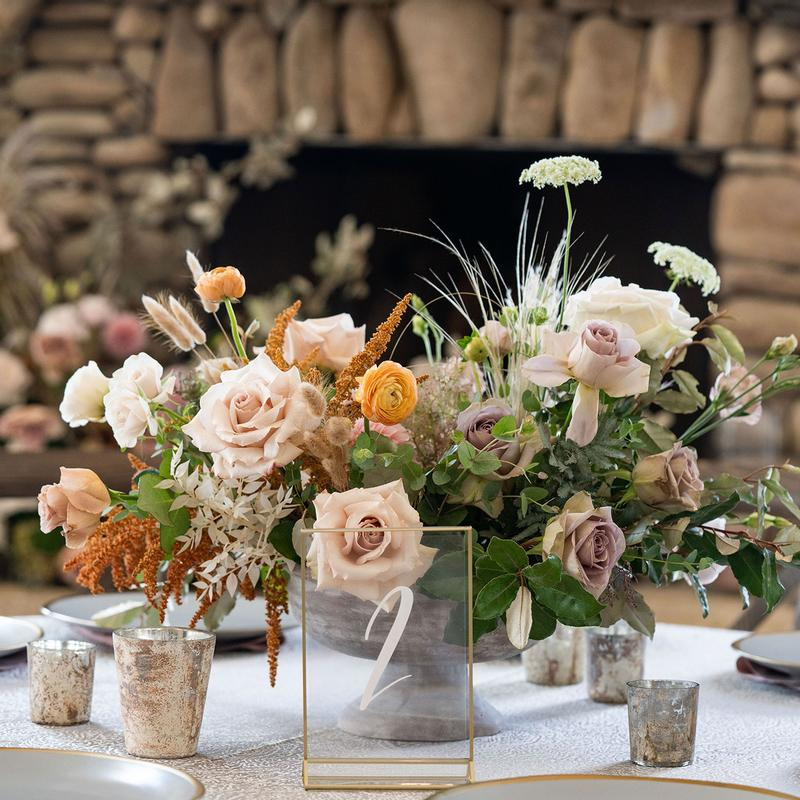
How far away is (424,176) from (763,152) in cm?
106

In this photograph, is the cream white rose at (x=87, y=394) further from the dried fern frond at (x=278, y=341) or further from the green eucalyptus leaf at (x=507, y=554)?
the green eucalyptus leaf at (x=507, y=554)

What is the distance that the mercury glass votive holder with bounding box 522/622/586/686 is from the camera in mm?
1239

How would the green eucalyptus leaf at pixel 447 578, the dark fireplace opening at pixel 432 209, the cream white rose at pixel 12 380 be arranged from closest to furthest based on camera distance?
the green eucalyptus leaf at pixel 447 578 → the cream white rose at pixel 12 380 → the dark fireplace opening at pixel 432 209

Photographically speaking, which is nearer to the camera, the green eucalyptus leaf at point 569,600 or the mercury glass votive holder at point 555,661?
the green eucalyptus leaf at point 569,600

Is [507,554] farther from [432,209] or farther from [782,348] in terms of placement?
[432,209]

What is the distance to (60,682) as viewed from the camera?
3.37 feet

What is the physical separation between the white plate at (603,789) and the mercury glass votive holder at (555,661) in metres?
0.40

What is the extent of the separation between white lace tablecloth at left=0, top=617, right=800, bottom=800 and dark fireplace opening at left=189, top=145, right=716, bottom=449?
9.20ft

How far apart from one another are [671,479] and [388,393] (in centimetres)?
23

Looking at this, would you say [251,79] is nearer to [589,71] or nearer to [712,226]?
[589,71]

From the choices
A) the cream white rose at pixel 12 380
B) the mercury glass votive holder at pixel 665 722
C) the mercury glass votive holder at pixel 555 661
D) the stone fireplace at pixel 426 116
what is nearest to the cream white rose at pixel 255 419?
the mercury glass votive holder at pixel 665 722

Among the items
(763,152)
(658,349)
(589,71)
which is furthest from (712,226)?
(658,349)

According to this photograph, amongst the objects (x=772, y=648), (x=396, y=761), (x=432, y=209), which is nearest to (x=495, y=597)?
(x=396, y=761)

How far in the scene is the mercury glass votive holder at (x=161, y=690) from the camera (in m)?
0.92
